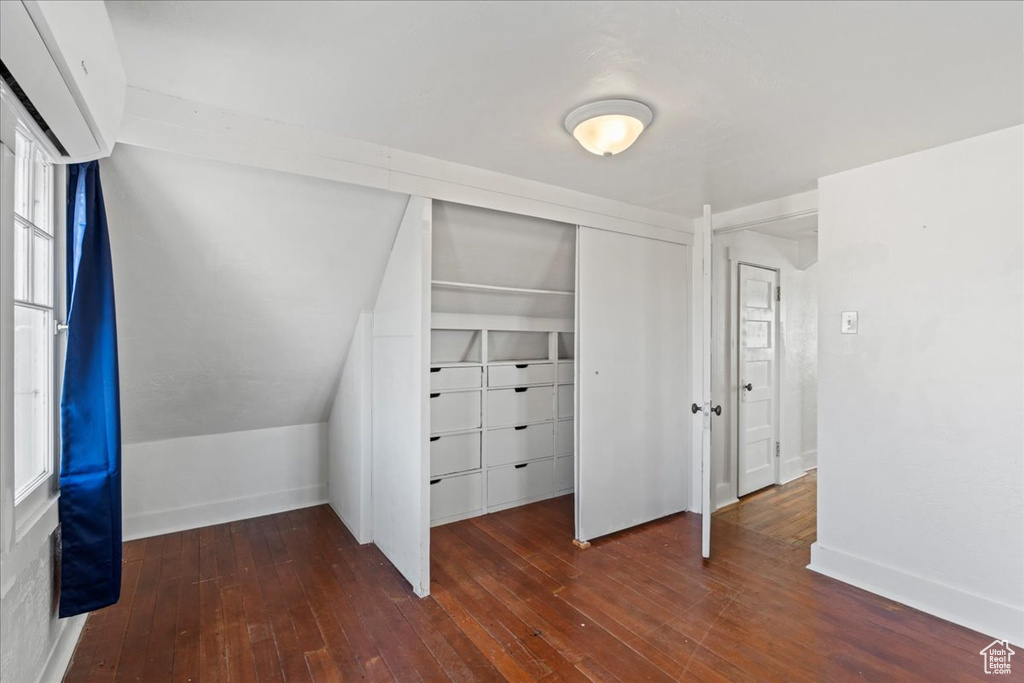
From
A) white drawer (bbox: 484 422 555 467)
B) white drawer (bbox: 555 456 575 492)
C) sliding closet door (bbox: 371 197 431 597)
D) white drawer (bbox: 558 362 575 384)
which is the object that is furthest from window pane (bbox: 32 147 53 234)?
white drawer (bbox: 555 456 575 492)

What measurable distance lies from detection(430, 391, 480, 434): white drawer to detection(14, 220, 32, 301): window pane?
6.69 feet

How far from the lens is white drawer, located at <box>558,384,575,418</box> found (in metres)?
3.87

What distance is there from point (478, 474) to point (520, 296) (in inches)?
50.9

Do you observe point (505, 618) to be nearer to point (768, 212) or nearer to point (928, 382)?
point (928, 382)

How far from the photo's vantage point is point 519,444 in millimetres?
3645

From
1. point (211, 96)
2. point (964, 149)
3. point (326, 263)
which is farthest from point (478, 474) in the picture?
point (964, 149)

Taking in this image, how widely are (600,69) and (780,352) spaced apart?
11.0 ft

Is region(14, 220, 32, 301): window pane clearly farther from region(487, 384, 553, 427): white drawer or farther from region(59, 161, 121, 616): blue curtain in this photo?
region(487, 384, 553, 427): white drawer

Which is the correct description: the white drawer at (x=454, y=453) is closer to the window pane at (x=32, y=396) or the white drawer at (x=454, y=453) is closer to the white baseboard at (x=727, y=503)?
the white baseboard at (x=727, y=503)

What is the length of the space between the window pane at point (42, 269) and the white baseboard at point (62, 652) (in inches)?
49.5

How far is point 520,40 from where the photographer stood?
4.83ft

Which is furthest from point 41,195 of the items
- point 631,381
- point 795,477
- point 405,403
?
point 795,477

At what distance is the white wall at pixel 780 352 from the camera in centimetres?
359

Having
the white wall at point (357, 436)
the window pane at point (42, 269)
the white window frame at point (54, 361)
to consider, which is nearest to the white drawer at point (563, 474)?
the white wall at point (357, 436)
